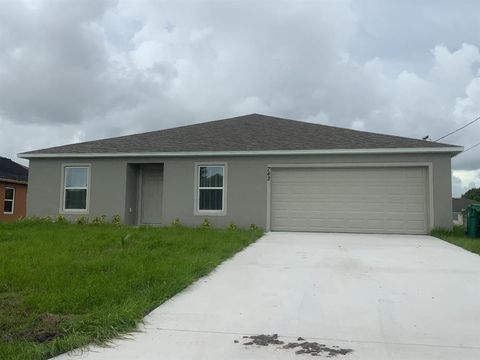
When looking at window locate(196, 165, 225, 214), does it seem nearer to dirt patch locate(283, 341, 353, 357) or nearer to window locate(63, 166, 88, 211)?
window locate(63, 166, 88, 211)

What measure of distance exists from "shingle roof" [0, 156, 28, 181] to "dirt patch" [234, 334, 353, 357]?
23992 mm

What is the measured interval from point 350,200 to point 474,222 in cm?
346

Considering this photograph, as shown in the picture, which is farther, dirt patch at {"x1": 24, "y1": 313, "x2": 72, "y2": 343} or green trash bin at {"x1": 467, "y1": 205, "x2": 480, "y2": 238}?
green trash bin at {"x1": 467, "y1": 205, "x2": 480, "y2": 238}

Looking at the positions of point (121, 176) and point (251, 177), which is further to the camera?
point (121, 176)

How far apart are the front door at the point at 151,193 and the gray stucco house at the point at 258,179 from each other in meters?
0.03

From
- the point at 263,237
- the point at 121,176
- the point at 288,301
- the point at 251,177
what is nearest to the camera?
the point at 288,301

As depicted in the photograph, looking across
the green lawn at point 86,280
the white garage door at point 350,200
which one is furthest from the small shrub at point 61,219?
the white garage door at point 350,200

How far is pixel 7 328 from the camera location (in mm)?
4949

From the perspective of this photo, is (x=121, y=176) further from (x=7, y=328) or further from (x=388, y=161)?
(x=7, y=328)

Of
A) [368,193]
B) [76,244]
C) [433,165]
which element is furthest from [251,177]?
[76,244]

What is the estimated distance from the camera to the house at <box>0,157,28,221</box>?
81.9 feet

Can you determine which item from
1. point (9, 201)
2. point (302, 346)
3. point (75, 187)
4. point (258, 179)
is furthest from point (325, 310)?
point (9, 201)

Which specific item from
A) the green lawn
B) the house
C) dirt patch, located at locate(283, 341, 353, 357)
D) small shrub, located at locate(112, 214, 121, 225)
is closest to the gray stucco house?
small shrub, located at locate(112, 214, 121, 225)

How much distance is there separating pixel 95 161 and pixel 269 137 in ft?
19.6
